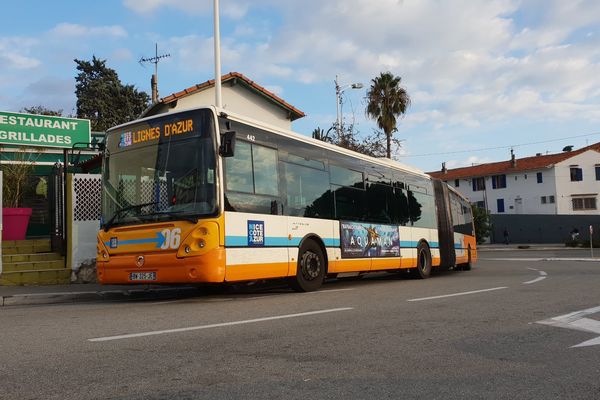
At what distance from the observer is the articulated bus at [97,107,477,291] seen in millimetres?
8336

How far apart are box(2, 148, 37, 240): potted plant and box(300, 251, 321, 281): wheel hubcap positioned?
861cm

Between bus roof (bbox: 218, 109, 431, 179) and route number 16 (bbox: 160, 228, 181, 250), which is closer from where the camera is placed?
route number 16 (bbox: 160, 228, 181, 250)

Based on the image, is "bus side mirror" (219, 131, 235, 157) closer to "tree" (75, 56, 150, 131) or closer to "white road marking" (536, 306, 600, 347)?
"white road marking" (536, 306, 600, 347)

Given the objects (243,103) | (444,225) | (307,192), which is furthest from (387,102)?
(307,192)

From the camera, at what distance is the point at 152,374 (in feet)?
13.6

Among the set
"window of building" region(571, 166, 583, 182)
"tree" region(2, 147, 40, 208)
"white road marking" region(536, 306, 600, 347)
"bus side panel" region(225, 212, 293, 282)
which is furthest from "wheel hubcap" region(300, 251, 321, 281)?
"window of building" region(571, 166, 583, 182)

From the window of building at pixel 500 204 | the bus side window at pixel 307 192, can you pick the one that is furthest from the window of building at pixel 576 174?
the bus side window at pixel 307 192

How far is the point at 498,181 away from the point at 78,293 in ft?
198

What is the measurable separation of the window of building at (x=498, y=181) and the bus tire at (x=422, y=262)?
169 feet

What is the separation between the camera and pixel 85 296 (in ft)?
34.2

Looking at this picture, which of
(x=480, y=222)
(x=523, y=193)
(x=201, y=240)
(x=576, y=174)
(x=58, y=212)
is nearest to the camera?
(x=201, y=240)

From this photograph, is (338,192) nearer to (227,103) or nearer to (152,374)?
(152,374)

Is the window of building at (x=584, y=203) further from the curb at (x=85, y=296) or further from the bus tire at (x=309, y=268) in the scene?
the curb at (x=85, y=296)

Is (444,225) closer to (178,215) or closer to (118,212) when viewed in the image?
(178,215)
